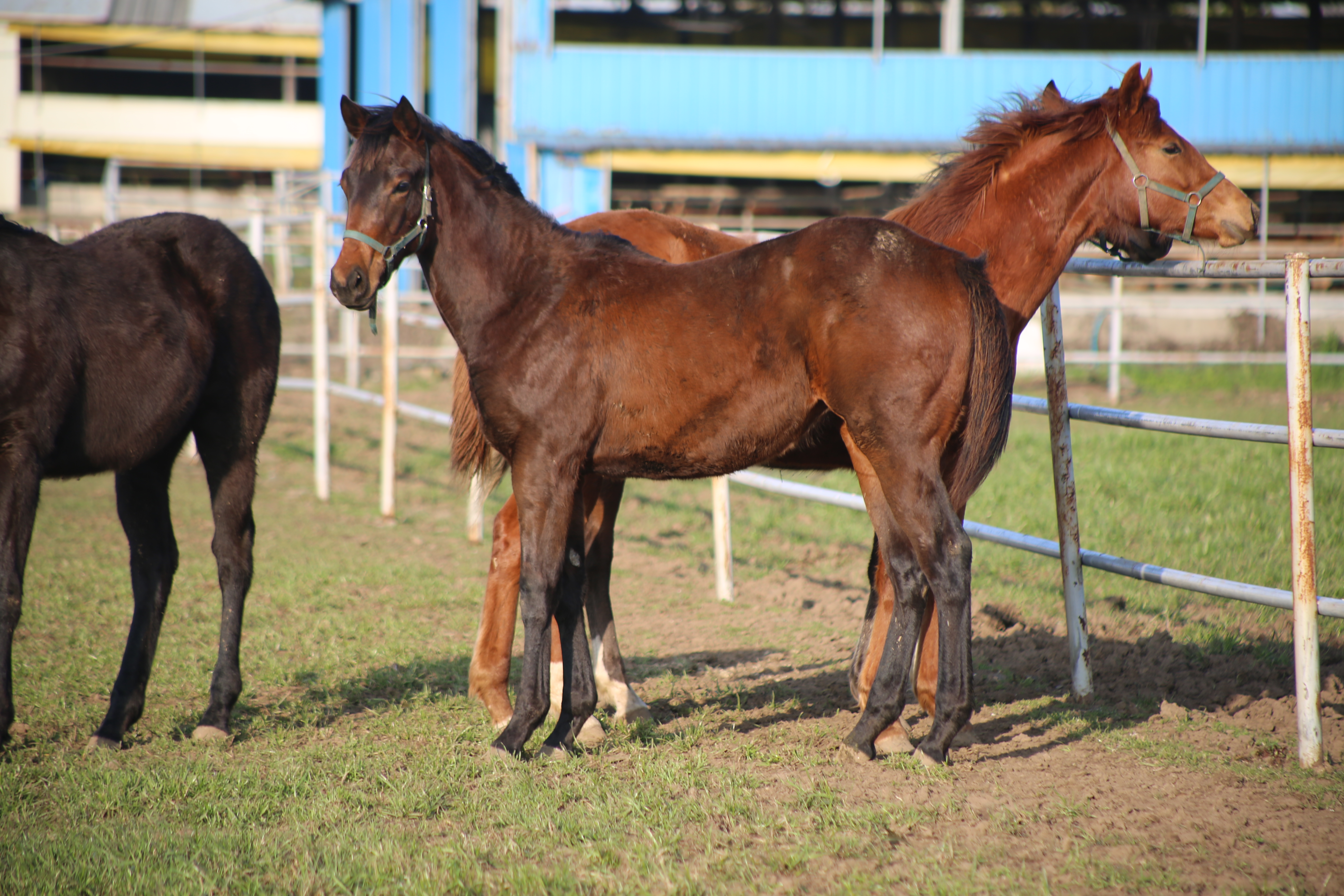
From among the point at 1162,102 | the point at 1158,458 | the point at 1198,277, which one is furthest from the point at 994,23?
the point at 1198,277

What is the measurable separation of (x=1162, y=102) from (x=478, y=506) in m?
12.9

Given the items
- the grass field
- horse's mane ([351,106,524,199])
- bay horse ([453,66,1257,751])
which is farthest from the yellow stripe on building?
bay horse ([453,66,1257,751])

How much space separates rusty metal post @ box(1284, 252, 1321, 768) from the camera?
10.6 ft

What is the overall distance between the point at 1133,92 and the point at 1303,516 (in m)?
1.64

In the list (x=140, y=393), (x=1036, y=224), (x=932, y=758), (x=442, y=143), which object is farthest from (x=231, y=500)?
(x=1036, y=224)

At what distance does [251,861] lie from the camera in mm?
2697

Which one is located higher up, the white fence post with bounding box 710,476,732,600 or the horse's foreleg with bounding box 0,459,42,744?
the horse's foreleg with bounding box 0,459,42,744

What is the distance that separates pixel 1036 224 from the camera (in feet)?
12.5

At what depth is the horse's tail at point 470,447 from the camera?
14.1ft

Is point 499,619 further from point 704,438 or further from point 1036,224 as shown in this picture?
point 1036,224

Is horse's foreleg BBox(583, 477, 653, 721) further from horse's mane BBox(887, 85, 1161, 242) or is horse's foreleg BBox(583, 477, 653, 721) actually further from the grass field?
horse's mane BBox(887, 85, 1161, 242)

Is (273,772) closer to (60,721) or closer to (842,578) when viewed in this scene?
(60,721)

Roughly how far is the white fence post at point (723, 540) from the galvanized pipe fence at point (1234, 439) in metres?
1.71

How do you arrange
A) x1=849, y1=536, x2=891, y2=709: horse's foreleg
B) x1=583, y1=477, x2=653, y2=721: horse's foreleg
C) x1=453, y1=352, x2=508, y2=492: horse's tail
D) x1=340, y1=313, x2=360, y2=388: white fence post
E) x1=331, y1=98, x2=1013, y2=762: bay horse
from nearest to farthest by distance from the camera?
1. x1=331, y1=98, x2=1013, y2=762: bay horse
2. x1=849, y1=536, x2=891, y2=709: horse's foreleg
3. x1=583, y1=477, x2=653, y2=721: horse's foreleg
4. x1=453, y1=352, x2=508, y2=492: horse's tail
5. x1=340, y1=313, x2=360, y2=388: white fence post
